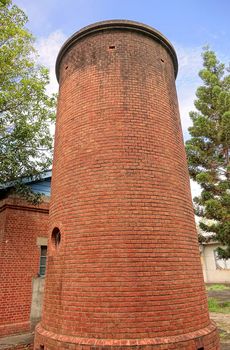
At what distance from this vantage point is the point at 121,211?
5457 mm

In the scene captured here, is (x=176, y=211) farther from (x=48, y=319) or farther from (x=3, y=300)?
(x=3, y=300)

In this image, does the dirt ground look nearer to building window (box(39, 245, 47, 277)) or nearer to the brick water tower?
the brick water tower

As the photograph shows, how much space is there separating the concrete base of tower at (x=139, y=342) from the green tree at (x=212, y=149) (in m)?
10.0

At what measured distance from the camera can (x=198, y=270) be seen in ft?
19.6

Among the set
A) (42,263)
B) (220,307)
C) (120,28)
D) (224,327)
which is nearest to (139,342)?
(42,263)

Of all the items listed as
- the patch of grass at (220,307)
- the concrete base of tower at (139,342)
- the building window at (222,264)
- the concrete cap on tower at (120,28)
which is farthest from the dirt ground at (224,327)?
the building window at (222,264)

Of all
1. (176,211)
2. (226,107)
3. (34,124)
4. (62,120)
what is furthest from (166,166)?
(226,107)

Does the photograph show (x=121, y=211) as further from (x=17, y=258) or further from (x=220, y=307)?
(x=220, y=307)

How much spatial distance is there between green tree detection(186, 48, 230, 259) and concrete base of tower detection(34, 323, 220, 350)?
32.8ft

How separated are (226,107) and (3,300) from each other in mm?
14916

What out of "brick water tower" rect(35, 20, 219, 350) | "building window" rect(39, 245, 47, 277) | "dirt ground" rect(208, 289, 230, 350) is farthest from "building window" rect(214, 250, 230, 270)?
"brick water tower" rect(35, 20, 219, 350)

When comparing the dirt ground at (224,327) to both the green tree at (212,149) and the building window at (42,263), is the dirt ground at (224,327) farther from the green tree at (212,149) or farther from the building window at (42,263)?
the building window at (42,263)

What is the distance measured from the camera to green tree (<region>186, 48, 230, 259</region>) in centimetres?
1476

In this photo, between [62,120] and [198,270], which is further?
[62,120]
